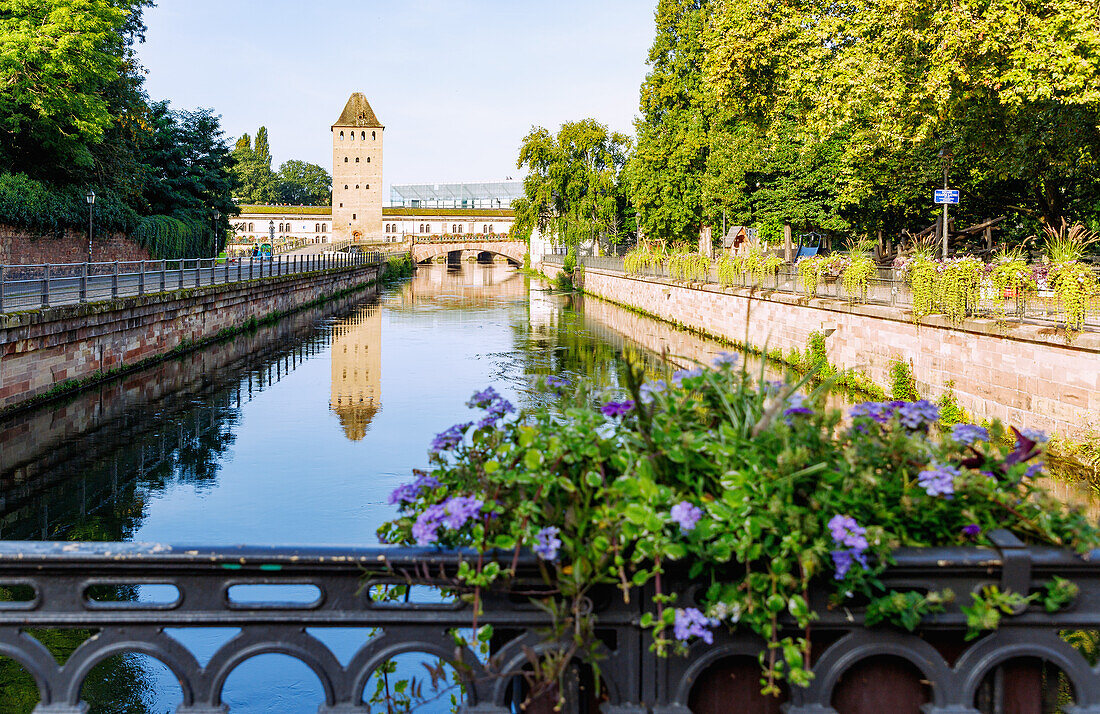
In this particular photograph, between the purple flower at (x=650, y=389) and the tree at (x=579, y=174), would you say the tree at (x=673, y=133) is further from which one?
the purple flower at (x=650, y=389)

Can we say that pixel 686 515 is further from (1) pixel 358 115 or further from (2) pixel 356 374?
(1) pixel 358 115

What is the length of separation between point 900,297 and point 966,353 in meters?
3.06

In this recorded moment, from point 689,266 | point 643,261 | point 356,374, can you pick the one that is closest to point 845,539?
point 356,374

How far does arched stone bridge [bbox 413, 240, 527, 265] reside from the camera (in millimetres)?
105000

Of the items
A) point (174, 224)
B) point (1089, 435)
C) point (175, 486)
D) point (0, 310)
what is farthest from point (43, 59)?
point (1089, 435)

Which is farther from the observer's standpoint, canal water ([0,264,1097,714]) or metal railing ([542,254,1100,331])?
metal railing ([542,254,1100,331])

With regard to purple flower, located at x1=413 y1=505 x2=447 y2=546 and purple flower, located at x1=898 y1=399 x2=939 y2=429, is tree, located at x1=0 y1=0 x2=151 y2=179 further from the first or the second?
purple flower, located at x1=898 y1=399 x2=939 y2=429

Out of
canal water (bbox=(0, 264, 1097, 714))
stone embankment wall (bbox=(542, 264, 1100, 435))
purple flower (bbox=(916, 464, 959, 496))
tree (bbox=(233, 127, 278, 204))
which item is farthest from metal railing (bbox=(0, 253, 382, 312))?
tree (bbox=(233, 127, 278, 204))

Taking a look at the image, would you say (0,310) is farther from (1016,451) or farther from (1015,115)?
(1015,115)

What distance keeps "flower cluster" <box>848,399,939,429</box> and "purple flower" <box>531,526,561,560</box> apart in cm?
92

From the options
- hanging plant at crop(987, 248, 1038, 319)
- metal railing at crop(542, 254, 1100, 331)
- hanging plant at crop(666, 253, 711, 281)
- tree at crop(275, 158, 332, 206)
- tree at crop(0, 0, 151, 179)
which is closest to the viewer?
metal railing at crop(542, 254, 1100, 331)

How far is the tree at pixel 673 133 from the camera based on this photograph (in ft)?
128

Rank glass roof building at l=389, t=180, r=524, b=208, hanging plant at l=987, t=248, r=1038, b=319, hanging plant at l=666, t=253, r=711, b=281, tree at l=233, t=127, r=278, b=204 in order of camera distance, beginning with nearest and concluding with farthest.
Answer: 1. hanging plant at l=987, t=248, r=1038, b=319
2. hanging plant at l=666, t=253, r=711, b=281
3. tree at l=233, t=127, r=278, b=204
4. glass roof building at l=389, t=180, r=524, b=208

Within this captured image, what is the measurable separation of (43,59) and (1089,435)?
97.1ft
